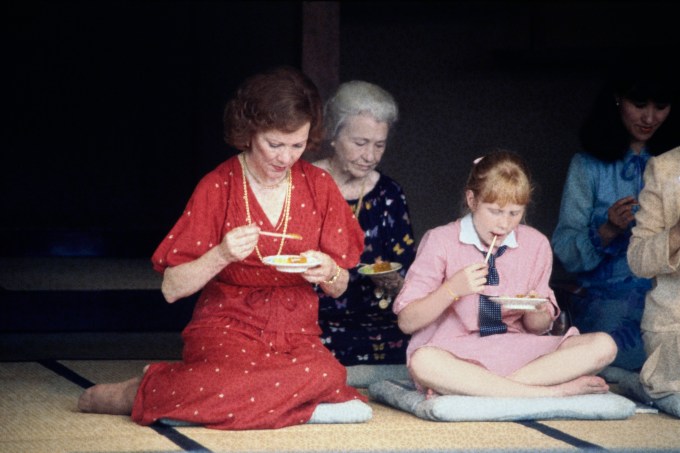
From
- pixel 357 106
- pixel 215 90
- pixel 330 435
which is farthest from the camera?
pixel 215 90

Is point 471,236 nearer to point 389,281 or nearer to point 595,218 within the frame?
point 389,281

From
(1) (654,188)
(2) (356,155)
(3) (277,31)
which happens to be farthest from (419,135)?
(1) (654,188)

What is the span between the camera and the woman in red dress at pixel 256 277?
3367 millimetres

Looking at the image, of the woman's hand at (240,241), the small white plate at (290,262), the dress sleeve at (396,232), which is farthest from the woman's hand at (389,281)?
the woman's hand at (240,241)

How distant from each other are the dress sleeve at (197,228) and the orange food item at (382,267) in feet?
2.44

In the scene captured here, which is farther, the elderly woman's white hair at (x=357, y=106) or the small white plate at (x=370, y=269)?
the elderly woman's white hair at (x=357, y=106)

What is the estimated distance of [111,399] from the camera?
3500 millimetres

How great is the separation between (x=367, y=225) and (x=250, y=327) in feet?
3.01

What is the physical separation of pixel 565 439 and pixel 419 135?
4.11 metres

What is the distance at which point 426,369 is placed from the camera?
3635mm

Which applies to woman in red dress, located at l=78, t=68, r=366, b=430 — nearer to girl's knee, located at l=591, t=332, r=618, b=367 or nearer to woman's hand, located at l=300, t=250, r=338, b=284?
woman's hand, located at l=300, t=250, r=338, b=284

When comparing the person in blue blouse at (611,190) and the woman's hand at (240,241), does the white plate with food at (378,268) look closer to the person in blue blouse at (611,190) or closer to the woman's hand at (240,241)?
the person in blue blouse at (611,190)


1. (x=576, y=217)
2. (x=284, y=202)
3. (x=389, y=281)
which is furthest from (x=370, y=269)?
(x=576, y=217)

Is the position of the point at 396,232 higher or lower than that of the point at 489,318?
higher
